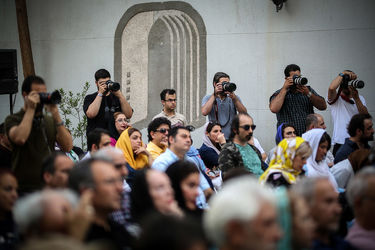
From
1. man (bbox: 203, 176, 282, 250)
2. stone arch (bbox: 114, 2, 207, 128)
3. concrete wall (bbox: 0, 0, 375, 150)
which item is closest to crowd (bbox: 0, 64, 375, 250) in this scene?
man (bbox: 203, 176, 282, 250)

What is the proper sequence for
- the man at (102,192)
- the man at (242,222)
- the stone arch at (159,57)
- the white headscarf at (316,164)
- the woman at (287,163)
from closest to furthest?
the man at (242,222)
the man at (102,192)
the woman at (287,163)
the white headscarf at (316,164)
the stone arch at (159,57)

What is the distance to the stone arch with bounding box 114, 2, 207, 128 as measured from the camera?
862 centimetres

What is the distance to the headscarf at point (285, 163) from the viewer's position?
14.2ft

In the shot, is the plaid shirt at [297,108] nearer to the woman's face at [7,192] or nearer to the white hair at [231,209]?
the woman's face at [7,192]

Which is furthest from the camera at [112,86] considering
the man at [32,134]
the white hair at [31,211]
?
the white hair at [31,211]

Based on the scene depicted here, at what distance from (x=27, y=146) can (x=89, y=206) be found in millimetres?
1524

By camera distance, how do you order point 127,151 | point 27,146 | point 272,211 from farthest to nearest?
point 127,151
point 27,146
point 272,211

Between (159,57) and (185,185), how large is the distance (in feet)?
17.6

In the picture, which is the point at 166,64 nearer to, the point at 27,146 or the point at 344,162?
the point at 344,162

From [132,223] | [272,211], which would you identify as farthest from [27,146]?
[272,211]

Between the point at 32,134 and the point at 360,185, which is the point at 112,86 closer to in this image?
the point at 32,134

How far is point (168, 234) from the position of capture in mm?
1983

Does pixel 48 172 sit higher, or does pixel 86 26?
pixel 86 26

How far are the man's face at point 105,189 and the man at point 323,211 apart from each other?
38.2 inches
